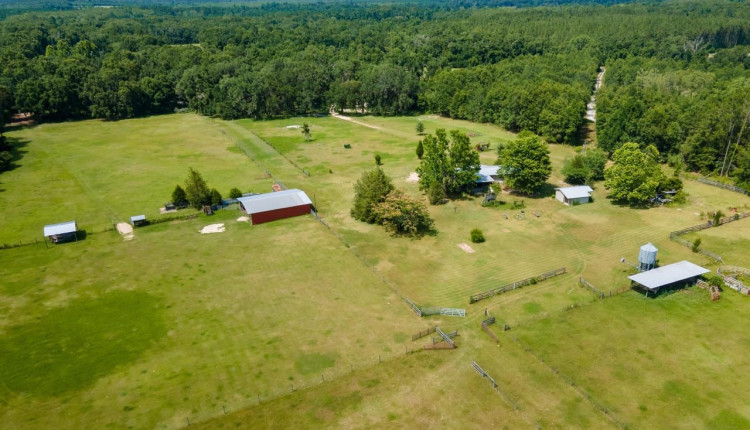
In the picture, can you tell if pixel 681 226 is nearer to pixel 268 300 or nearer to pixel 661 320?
pixel 661 320

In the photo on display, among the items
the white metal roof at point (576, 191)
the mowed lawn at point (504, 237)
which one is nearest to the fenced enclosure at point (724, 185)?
the mowed lawn at point (504, 237)

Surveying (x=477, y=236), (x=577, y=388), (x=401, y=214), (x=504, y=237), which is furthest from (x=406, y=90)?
(x=577, y=388)

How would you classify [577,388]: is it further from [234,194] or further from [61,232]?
[61,232]

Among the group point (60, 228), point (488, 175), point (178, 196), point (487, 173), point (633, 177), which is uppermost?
point (633, 177)

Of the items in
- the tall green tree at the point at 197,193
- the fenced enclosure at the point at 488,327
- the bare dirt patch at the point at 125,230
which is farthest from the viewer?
the tall green tree at the point at 197,193

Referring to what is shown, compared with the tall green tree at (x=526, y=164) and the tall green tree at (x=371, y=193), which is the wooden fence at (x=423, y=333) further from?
the tall green tree at (x=526, y=164)

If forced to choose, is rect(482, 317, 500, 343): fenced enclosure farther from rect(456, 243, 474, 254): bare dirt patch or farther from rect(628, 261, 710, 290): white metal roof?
rect(628, 261, 710, 290): white metal roof

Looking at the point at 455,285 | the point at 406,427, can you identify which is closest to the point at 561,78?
the point at 455,285
